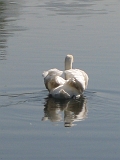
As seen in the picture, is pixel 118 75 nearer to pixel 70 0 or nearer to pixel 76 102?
pixel 76 102

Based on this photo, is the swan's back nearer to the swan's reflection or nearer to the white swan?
the white swan

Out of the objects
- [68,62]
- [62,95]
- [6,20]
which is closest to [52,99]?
[62,95]

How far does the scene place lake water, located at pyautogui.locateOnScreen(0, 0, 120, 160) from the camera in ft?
31.9

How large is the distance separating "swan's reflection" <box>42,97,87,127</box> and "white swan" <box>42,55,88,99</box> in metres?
0.14

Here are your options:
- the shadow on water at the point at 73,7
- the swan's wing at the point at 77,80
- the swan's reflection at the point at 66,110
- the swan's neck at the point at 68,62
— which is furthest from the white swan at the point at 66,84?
the shadow on water at the point at 73,7

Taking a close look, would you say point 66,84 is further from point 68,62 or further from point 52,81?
point 68,62

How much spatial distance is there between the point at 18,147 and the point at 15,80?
183 inches

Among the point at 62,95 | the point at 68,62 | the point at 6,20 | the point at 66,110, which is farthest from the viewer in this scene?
the point at 6,20

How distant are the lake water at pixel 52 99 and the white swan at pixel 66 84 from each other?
0.17m

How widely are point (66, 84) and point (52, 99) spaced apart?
1.31 feet

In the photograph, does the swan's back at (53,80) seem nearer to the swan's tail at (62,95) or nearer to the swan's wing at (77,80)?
the swan's wing at (77,80)

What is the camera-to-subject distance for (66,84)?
13039 mm

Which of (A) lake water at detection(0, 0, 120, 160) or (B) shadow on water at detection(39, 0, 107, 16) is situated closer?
(A) lake water at detection(0, 0, 120, 160)

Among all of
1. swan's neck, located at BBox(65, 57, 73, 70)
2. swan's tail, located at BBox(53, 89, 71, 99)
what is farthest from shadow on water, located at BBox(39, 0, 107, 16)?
swan's tail, located at BBox(53, 89, 71, 99)
